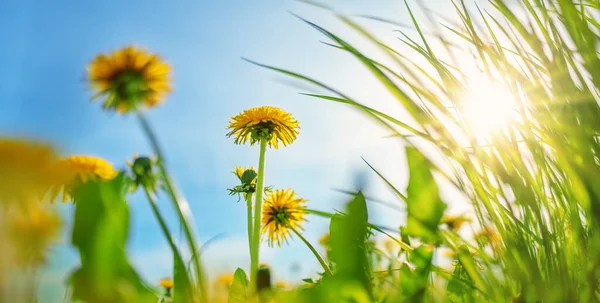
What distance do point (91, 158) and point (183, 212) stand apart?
19.2 inches

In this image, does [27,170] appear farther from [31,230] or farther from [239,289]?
[239,289]

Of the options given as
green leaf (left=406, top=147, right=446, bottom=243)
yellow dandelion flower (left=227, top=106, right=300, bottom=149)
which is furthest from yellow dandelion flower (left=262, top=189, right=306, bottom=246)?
green leaf (left=406, top=147, right=446, bottom=243)

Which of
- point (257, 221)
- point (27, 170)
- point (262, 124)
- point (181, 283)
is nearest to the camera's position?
point (27, 170)

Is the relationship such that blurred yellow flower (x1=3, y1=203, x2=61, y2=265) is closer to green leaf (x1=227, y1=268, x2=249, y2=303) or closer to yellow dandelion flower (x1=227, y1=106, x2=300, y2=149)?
green leaf (x1=227, y1=268, x2=249, y2=303)

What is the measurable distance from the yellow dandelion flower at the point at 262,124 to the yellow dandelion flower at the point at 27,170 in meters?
1.08

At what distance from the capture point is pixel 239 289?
0.65m

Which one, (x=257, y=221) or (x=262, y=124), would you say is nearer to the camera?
(x=257, y=221)

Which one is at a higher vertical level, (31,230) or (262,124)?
(262,124)

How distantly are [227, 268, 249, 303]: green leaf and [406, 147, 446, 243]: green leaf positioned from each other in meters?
0.21

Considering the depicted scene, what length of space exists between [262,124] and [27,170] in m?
1.13

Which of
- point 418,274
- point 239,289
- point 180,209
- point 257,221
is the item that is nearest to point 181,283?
point 180,209

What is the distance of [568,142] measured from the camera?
1.75ft

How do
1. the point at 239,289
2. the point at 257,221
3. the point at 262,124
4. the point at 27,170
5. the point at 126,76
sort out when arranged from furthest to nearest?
the point at 262,124 < the point at 257,221 < the point at 239,289 < the point at 126,76 < the point at 27,170

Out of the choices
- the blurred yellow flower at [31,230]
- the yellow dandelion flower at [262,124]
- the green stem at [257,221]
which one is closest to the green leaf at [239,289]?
the green stem at [257,221]
